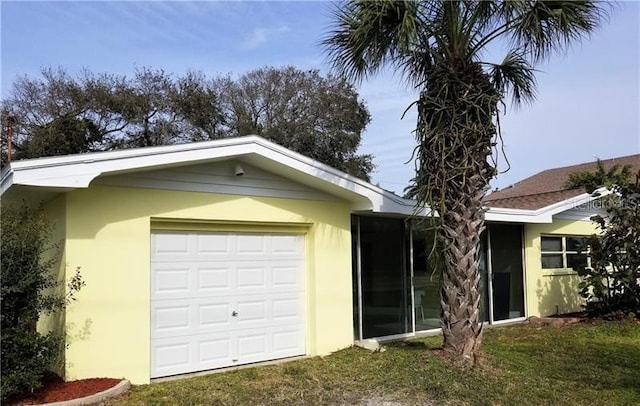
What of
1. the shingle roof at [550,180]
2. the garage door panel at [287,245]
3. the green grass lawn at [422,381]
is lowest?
the green grass lawn at [422,381]

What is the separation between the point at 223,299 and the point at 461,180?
408 cm

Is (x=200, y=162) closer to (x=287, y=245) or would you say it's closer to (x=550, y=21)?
(x=287, y=245)

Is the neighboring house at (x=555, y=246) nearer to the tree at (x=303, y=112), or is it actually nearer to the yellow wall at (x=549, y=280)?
the yellow wall at (x=549, y=280)

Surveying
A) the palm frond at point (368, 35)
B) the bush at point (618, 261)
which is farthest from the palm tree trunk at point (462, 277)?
the bush at point (618, 261)

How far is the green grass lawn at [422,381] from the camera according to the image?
6.73m

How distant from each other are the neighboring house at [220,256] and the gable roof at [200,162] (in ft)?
0.06

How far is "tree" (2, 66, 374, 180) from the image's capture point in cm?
2580

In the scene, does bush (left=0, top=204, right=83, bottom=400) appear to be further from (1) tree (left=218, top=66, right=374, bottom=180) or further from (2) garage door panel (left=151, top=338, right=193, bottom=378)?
(1) tree (left=218, top=66, right=374, bottom=180)

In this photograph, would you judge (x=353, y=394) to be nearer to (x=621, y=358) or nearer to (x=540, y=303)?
(x=621, y=358)

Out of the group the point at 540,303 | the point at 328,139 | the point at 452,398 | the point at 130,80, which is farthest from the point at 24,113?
the point at 452,398

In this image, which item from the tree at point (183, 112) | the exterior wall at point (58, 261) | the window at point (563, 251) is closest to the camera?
the exterior wall at point (58, 261)

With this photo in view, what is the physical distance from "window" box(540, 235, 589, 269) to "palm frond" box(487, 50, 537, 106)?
5.78 metres

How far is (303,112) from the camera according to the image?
30.8 m

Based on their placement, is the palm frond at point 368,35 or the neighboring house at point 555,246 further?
the neighboring house at point 555,246
